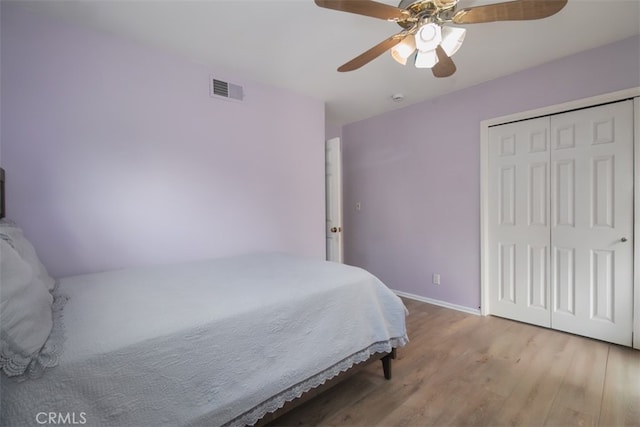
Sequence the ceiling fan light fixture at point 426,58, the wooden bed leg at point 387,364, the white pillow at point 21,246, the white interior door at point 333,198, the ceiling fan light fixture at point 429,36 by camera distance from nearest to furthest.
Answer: the white pillow at point 21,246 < the ceiling fan light fixture at point 429,36 < the ceiling fan light fixture at point 426,58 < the wooden bed leg at point 387,364 < the white interior door at point 333,198

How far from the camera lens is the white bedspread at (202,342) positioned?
925 mm

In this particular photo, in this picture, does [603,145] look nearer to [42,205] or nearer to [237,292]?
[237,292]

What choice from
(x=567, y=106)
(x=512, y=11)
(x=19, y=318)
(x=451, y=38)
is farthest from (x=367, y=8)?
(x=567, y=106)

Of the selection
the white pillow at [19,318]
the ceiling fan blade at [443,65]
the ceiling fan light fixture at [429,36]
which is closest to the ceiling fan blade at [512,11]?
the ceiling fan light fixture at [429,36]

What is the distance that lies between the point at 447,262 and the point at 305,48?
2701 mm

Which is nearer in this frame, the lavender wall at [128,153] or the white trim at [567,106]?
the lavender wall at [128,153]

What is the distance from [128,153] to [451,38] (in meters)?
2.38

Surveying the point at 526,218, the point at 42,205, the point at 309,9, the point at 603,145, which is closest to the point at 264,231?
the point at 42,205

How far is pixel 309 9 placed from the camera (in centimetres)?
186

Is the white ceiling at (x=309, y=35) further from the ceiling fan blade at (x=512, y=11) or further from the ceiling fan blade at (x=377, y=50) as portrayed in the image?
the ceiling fan blade at (x=512, y=11)

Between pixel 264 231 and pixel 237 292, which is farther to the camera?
pixel 264 231

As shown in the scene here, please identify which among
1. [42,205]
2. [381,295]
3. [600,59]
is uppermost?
[600,59]

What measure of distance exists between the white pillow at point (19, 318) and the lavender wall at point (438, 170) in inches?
134

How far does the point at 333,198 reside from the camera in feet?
11.8
